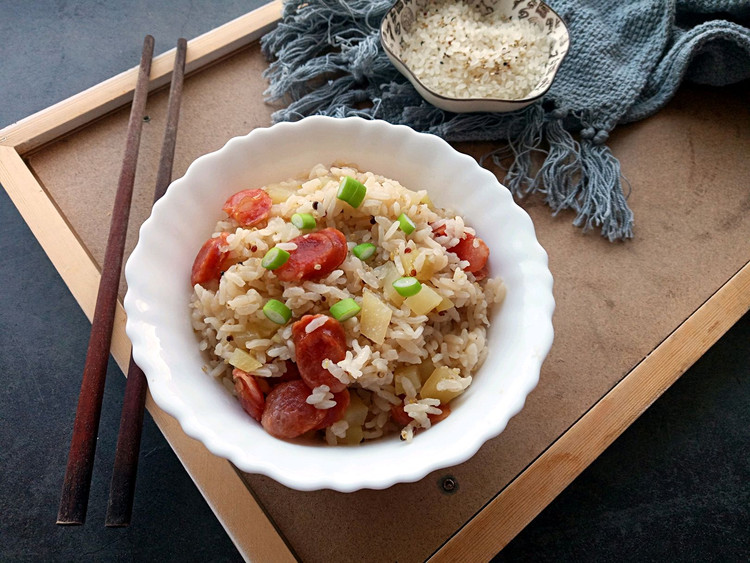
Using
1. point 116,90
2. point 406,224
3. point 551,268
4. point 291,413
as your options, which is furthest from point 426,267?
point 116,90

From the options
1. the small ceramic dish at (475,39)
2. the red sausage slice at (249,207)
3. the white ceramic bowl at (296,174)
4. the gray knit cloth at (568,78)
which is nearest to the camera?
the white ceramic bowl at (296,174)

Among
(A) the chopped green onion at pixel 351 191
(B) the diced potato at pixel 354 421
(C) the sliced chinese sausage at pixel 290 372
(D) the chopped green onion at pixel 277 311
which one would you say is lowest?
(B) the diced potato at pixel 354 421

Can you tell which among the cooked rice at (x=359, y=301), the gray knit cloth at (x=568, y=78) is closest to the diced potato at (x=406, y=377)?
the cooked rice at (x=359, y=301)

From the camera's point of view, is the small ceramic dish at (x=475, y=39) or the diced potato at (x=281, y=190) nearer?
the diced potato at (x=281, y=190)

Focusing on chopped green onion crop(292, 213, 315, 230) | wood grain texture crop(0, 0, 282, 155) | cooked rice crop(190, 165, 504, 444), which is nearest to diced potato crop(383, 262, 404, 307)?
cooked rice crop(190, 165, 504, 444)

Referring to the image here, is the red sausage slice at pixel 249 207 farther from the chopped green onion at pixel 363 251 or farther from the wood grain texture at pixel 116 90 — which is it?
the wood grain texture at pixel 116 90

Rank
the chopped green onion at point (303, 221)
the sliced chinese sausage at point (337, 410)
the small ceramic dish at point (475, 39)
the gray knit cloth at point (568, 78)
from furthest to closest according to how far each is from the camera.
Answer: the gray knit cloth at point (568, 78) < the small ceramic dish at point (475, 39) < the chopped green onion at point (303, 221) < the sliced chinese sausage at point (337, 410)

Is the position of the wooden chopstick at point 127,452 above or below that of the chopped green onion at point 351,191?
below

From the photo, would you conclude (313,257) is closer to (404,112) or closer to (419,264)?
(419,264)
